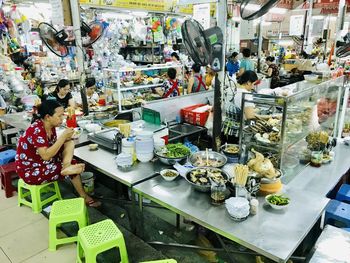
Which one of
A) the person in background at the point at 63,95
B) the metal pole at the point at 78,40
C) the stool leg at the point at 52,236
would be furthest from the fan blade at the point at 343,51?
the stool leg at the point at 52,236

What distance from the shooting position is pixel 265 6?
8.10ft

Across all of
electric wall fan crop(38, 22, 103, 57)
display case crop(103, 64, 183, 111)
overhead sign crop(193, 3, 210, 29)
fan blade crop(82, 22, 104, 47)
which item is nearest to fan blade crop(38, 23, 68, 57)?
electric wall fan crop(38, 22, 103, 57)

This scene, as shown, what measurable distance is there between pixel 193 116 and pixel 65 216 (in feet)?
7.83

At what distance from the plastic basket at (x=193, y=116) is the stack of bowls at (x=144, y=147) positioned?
1474 mm

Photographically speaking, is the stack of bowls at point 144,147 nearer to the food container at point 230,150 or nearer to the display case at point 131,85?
the food container at point 230,150

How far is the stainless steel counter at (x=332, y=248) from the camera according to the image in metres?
1.86

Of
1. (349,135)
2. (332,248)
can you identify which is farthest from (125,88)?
(332,248)

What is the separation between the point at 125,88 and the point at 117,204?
219cm

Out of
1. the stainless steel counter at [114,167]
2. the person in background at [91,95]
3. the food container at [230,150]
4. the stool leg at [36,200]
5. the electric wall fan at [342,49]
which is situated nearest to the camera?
the stainless steel counter at [114,167]

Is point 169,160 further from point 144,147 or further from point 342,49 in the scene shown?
point 342,49

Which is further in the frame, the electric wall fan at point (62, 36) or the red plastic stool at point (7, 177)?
the electric wall fan at point (62, 36)

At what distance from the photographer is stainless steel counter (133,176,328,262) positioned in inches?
67.7

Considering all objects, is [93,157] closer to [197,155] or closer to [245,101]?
[197,155]

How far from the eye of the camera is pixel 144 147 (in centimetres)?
Answer: 287
